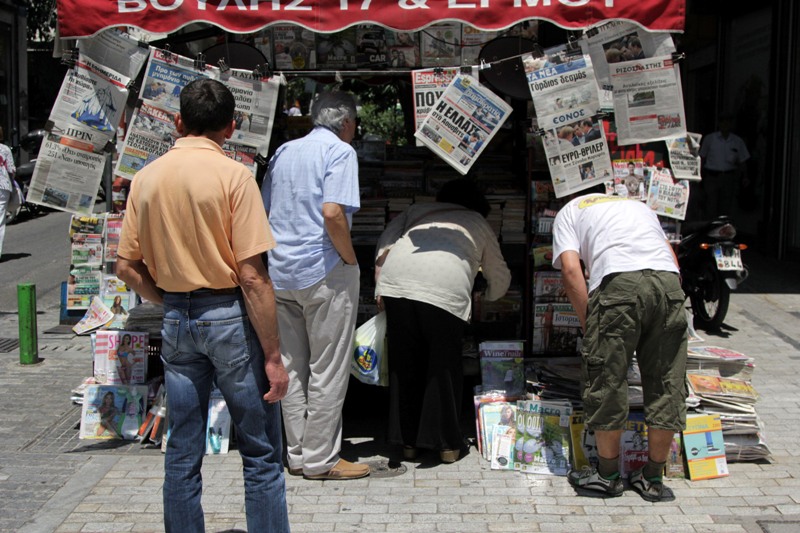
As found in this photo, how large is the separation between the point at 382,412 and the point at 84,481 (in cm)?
190

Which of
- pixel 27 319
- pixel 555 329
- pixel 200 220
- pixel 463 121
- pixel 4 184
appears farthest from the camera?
pixel 4 184

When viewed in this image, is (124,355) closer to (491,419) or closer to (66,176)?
(66,176)

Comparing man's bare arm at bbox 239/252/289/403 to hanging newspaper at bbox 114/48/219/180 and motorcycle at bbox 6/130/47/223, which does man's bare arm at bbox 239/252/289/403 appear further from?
motorcycle at bbox 6/130/47/223

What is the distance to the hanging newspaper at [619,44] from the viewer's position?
4.83 meters

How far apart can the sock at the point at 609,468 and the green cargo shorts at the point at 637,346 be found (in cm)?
22

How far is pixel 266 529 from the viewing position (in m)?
3.38

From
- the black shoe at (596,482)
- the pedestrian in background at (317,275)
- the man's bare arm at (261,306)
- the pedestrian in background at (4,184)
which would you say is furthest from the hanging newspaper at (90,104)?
the pedestrian in background at (4,184)

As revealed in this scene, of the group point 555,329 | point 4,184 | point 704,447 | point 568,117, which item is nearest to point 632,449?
point 704,447

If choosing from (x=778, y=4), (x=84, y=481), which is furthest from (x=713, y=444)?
(x=778, y=4)

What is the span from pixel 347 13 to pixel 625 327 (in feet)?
7.33

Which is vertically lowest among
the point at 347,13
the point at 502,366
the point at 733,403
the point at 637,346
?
the point at 733,403

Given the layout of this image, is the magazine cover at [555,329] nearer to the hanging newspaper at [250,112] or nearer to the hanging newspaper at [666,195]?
the hanging newspaper at [666,195]

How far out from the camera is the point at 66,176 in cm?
489

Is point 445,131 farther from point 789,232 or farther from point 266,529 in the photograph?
point 789,232
